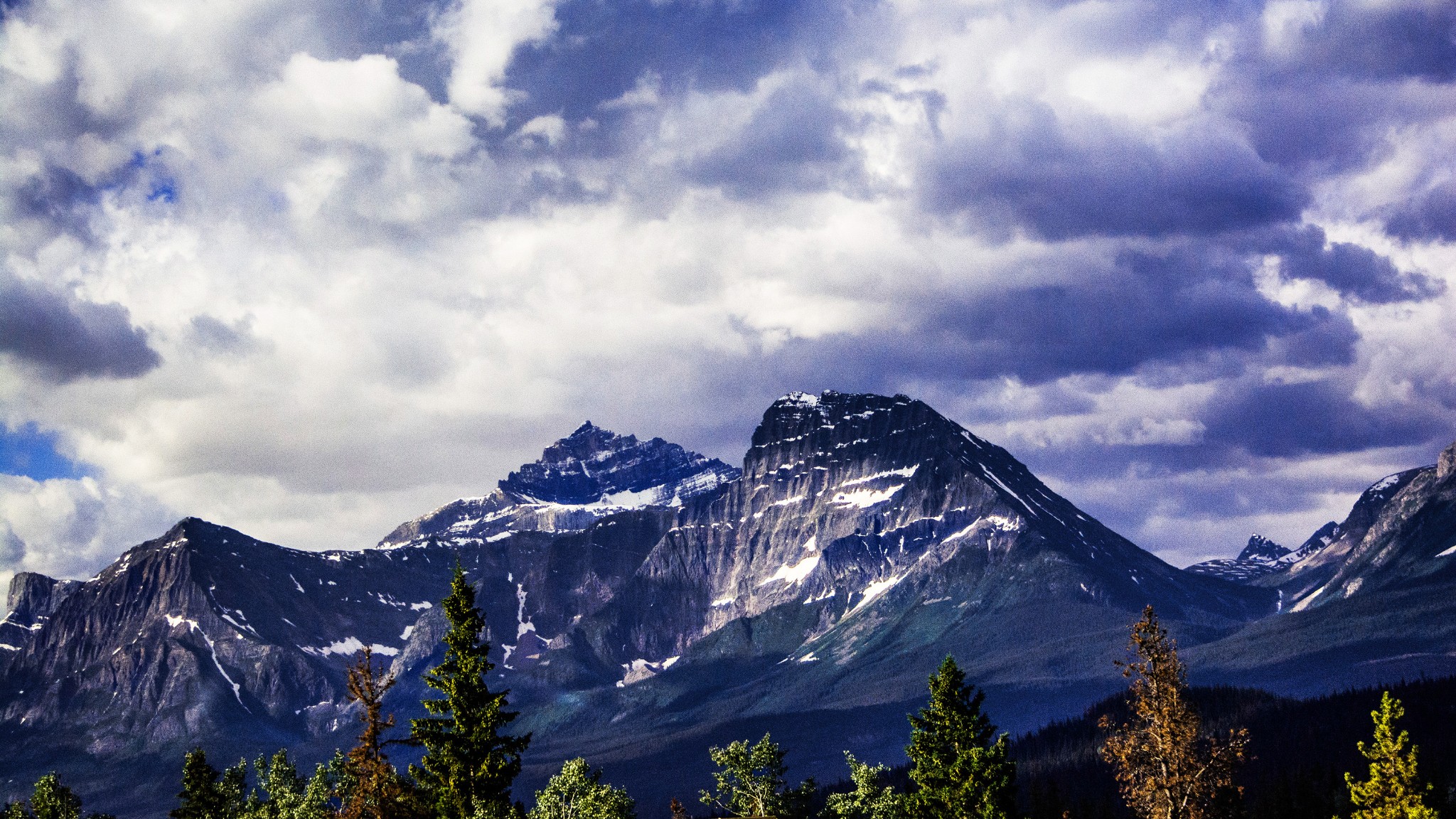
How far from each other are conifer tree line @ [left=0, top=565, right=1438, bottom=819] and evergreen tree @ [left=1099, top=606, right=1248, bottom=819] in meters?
0.09

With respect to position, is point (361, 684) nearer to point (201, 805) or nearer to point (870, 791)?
point (870, 791)

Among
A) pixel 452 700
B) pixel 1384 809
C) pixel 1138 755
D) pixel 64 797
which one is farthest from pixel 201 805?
pixel 1384 809

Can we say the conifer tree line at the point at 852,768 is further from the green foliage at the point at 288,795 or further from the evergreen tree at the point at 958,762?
the green foliage at the point at 288,795

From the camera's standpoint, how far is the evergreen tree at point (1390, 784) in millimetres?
103875

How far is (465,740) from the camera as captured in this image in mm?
94125

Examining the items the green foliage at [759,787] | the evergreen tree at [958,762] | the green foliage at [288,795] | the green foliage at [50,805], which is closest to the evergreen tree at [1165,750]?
the evergreen tree at [958,762]

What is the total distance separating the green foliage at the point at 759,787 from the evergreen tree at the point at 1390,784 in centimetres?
3997

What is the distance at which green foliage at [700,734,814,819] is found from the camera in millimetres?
119500

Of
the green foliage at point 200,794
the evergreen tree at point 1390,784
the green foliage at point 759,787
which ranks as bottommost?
the evergreen tree at point 1390,784

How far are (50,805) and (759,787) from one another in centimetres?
8355

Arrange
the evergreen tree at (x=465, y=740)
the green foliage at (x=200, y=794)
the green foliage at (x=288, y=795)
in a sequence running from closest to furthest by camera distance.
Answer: the evergreen tree at (x=465, y=740)
the green foliage at (x=288, y=795)
the green foliage at (x=200, y=794)

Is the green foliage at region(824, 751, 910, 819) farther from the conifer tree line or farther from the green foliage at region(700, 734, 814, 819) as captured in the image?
the green foliage at region(700, 734, 814, 819)

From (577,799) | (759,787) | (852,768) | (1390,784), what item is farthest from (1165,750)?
(577,799)

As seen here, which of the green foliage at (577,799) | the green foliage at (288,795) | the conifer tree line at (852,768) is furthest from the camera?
the green foliage at (288,795)
